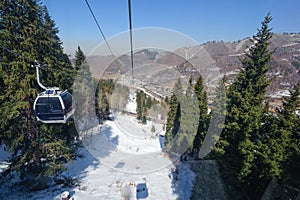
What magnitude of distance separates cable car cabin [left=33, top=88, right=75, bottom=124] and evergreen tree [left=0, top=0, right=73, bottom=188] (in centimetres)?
165

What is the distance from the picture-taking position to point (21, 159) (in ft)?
22.3

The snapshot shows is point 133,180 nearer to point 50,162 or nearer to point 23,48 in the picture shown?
point 50,162

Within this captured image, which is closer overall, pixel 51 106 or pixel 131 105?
pixel 51 106

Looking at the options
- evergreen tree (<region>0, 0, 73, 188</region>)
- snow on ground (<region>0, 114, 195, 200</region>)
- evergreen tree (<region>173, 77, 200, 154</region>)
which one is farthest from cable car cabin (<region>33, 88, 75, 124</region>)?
evergreen tree (<region>173, 77, 200, 154</region>)

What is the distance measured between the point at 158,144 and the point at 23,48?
18.7m

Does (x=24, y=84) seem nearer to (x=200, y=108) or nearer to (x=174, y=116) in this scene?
(x=200, y=108)

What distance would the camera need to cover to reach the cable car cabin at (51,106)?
4593mm

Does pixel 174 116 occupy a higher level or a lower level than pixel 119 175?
higher

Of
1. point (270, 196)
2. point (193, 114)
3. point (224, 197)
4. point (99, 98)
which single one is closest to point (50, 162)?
Answer: point (224, 197)

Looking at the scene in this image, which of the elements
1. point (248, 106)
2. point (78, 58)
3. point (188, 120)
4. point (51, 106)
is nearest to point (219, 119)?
point (248, 106)

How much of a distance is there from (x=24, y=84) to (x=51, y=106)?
103 inches

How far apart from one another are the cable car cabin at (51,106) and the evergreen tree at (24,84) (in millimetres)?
1648

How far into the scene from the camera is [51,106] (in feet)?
15.4

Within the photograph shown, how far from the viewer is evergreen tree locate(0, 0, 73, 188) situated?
5.98 metres
